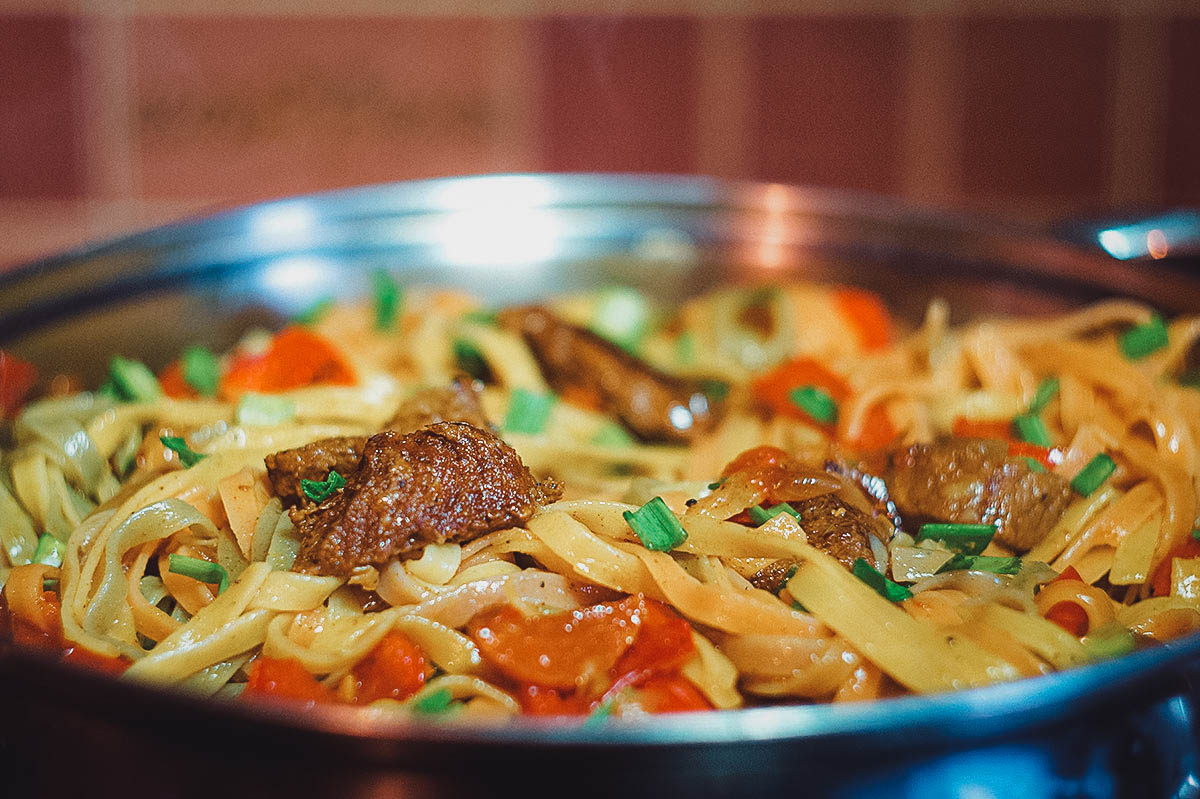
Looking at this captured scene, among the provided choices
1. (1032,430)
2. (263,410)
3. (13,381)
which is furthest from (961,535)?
(13,381)

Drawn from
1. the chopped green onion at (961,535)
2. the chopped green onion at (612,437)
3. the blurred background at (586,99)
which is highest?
the blurred background at (586,99)

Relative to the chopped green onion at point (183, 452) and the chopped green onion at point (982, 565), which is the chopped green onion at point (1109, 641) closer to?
the chopped green onion at point (982, 565)

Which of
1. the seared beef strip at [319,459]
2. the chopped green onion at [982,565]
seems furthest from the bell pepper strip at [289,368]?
the chopped green onion at [982,565]

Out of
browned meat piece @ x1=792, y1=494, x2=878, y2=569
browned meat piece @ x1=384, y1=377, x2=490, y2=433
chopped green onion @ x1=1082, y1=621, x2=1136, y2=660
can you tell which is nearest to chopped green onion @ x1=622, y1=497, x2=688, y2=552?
browned meat piece @ x1=792, y1=494, x2=878, y2=569

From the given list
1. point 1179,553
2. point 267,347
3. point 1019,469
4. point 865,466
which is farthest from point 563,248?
point 1179,553

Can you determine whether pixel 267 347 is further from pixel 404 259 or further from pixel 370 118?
pixel 370 118

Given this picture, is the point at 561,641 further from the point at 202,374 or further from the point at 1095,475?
the point at 202,374
